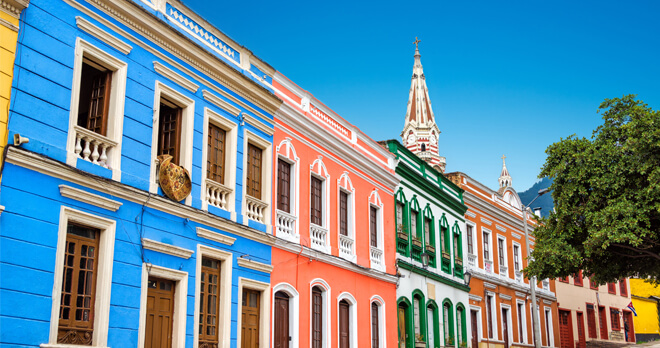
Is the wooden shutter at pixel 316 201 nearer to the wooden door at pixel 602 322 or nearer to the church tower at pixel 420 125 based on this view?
the wooden door at pixel 602 322

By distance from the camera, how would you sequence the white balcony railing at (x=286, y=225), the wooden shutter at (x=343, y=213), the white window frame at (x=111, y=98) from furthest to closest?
the wooden shutter at (x=343, y=213)
the white balcony railing at (x=286, y=225)
the white window frame at (x=111, y=98)

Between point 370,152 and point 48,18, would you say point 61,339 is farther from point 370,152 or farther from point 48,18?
point 370,152

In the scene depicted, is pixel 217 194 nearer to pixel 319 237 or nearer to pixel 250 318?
pixel 250 318

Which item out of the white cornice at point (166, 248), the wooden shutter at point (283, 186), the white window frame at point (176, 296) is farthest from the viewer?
the wooden shutter at point (283, 186)

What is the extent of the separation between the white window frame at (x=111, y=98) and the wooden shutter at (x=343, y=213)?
27.2 ft

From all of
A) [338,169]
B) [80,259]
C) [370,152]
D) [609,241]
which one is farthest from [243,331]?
[609,241]

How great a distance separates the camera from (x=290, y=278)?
15602 millimetres

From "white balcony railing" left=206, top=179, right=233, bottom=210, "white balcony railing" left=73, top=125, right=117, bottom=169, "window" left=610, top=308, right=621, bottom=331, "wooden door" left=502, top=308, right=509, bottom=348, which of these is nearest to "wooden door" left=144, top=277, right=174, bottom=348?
"white balcony railing" left=206, top=179, right=233, bottom=210

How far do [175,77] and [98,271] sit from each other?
13.2ft

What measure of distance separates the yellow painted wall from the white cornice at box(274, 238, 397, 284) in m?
6.84

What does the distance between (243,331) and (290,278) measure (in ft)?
6.56

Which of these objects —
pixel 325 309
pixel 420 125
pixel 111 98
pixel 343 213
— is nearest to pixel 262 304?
pixel 325 309

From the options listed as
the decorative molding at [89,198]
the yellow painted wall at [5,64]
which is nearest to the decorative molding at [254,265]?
the decorative molding at [89,198]

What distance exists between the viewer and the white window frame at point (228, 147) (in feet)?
44.3
